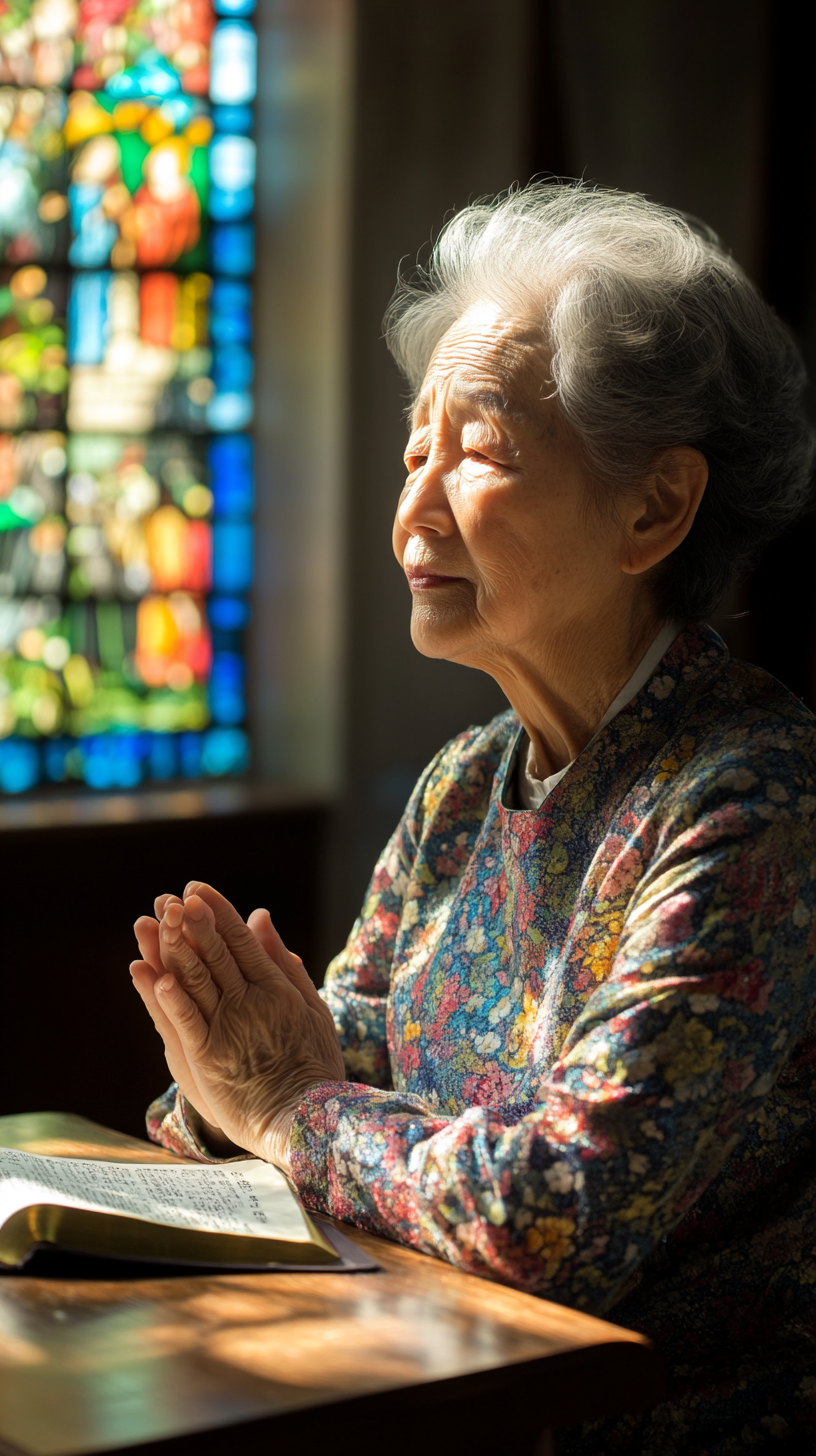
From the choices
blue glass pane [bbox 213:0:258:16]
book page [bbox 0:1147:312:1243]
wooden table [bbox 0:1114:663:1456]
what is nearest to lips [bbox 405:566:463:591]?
book page [bbox 0:1147:312:1243]

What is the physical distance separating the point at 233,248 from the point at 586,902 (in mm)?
3335

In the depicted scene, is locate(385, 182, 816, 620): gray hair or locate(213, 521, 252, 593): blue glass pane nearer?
locate(385, 182, 816, 620): gray hair

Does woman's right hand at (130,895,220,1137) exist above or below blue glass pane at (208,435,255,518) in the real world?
below

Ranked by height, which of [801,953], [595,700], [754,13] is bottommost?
[801,953]

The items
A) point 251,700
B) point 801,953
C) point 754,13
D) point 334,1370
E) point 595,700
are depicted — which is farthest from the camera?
point 251,700

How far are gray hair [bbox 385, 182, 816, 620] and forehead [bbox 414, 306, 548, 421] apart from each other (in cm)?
2

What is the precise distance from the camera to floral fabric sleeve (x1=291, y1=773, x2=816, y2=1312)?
46.4 inches

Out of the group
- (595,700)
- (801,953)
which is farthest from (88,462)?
(801,953)

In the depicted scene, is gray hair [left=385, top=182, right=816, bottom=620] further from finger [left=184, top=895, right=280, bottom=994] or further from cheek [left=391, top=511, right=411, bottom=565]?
finger [left=184, top=895, right=280, bottom=994]

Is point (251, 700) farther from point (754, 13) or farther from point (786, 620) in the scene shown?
point (754, 13)

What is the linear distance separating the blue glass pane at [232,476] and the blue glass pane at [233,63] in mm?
932

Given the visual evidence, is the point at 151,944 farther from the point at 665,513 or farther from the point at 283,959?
the point at 665,513

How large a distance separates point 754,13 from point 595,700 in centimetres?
274

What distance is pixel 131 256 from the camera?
166 inches
